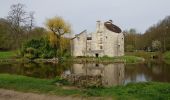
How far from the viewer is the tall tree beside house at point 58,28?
63031 mm

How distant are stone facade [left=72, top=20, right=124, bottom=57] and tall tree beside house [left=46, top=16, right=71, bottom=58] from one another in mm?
5545

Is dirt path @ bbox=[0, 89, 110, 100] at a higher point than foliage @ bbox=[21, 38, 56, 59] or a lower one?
lower

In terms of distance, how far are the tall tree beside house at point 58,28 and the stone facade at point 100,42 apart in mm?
5545

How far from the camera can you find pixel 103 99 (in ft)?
42.6

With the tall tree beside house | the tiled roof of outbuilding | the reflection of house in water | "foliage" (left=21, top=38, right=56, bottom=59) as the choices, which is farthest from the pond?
the tiled roof of outbuilding

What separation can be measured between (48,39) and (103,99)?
52.8 metres

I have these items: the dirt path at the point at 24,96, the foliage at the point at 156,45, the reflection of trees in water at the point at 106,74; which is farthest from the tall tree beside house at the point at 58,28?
the dirt path at the point at 24,96

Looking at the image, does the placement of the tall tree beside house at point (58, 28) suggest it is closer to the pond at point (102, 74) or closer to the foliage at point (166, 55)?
the pond at point (102, 74)

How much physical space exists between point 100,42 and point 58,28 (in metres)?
10.8

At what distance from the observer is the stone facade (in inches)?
2611

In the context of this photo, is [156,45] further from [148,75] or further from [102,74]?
[102,74]

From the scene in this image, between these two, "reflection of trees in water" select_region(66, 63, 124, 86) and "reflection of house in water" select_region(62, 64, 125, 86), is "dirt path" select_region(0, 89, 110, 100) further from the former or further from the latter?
"reflection of trees in water" select_region(66, 63, 124, 86)

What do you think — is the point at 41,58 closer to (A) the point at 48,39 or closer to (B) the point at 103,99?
(A) the point at 48,39

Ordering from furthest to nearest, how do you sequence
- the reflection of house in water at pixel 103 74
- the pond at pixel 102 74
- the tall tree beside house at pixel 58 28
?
the tall tree beside house at pixel 58 28 < the reflection of house in water at pixel 103 74 < the pond at pixel 102 74
